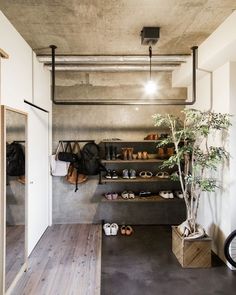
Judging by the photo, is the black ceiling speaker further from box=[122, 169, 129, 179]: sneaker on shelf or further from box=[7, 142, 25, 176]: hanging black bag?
box=[122, 169, 129, 179]: sneaker on shelf

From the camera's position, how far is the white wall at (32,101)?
9.04 feet

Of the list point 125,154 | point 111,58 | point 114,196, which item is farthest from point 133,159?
point 111,58

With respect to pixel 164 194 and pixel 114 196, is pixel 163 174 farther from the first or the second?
pixel 114 196

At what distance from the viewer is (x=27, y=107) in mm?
3436

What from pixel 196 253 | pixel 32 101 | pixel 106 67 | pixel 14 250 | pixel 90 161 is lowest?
pixel 196 253

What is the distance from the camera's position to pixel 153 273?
3186 mm

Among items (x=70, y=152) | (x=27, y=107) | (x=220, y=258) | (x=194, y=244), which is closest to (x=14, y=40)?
(x=27, y=107)

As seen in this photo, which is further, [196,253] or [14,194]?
[196,253]

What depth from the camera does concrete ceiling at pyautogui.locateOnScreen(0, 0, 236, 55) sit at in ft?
8.14

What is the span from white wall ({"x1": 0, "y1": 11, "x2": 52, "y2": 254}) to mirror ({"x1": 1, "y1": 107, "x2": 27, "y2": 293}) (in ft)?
0.70

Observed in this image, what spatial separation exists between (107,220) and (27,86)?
9.45 ft

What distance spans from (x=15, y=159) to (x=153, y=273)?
2.16 m

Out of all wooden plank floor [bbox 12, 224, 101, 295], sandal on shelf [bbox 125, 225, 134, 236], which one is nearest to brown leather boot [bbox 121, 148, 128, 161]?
sandal on shelf [bbox 125, 225, 134, 236]

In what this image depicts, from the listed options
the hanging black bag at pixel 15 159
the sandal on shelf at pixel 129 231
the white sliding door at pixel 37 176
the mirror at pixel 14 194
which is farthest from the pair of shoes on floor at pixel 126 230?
the hanging black bag at pixel 15 159
